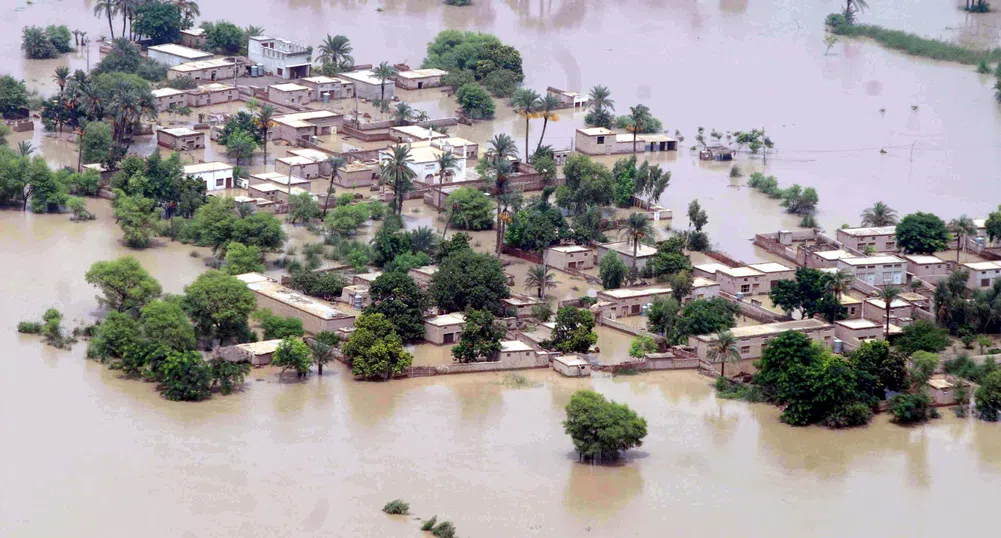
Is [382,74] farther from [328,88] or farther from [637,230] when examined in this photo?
[637,230]

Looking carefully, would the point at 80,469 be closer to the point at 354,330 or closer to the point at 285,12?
the point at 354,330

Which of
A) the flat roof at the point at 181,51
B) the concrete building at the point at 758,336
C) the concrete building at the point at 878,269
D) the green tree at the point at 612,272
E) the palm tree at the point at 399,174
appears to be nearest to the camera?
the concrete building at the point at 758,336

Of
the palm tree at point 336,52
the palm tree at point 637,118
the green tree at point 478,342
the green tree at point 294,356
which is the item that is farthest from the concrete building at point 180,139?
the green tree at point 478,342

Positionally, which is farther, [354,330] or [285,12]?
[285,12]

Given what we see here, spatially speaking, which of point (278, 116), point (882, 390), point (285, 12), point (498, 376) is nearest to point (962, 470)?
point (882, 390)

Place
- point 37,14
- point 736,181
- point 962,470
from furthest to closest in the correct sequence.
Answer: point 37,14
point 736,181
point 962,470

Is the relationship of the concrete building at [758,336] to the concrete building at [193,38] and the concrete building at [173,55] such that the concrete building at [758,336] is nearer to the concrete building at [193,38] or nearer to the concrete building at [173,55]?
the concrete building at [173,55]
